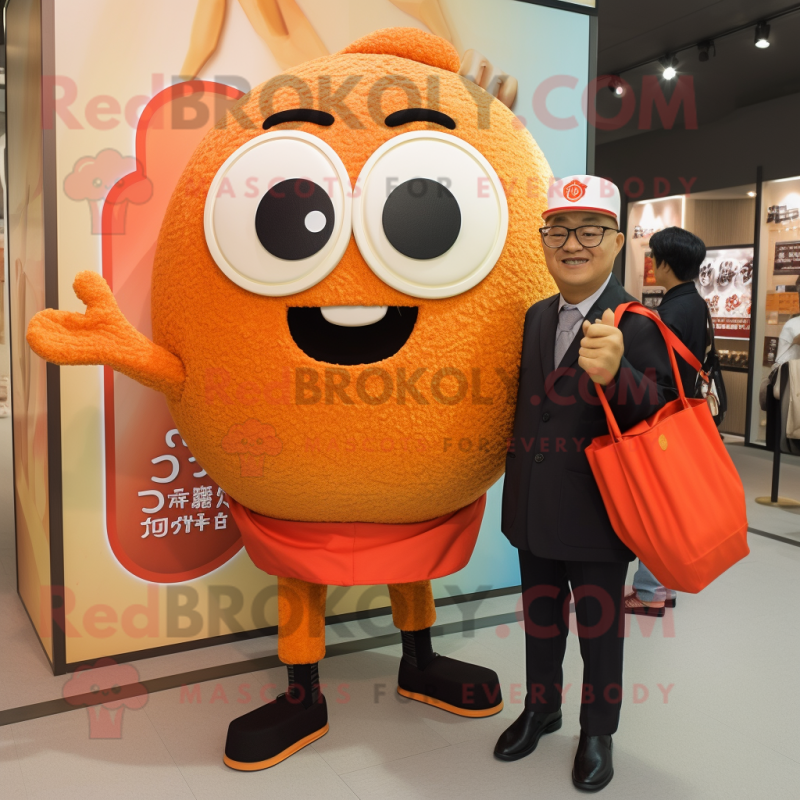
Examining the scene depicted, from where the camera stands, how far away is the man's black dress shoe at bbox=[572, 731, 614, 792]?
1.89 meters

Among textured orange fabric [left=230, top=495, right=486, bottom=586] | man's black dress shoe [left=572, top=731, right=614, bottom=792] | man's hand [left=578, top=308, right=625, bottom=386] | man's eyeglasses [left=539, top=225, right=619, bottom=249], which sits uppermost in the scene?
man's eyeglasses [left=539, top=225, right=619, bottom=249]

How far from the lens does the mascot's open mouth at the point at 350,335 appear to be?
1.75 metres

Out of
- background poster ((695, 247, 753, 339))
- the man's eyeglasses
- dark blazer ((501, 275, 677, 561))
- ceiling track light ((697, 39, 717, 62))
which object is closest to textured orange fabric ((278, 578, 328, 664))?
dark blazer ((501, 275, 677, 561))

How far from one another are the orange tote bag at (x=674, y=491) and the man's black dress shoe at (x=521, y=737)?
1.99ft

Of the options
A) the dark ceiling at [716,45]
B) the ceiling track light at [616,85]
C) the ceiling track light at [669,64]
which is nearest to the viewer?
the dark ceiling at [716,45]

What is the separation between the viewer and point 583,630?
1886mm

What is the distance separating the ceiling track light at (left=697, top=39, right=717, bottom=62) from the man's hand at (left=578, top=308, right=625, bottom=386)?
17.7ft

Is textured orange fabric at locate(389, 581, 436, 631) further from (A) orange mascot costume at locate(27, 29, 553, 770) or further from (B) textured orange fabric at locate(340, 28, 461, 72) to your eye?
(B) textured orange fabric at locate(340, 28, 461, 72)

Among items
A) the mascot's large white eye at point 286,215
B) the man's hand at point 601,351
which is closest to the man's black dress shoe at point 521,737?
the man's hand at point 601,351

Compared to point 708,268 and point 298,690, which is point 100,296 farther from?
point 708,268

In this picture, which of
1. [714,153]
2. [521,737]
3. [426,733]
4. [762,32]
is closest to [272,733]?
[426,733]

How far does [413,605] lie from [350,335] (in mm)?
898

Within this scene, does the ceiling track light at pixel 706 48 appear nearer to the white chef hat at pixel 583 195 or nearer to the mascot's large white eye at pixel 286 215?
the white chef hat at pixel 583 195

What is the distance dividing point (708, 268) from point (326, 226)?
270 inches
